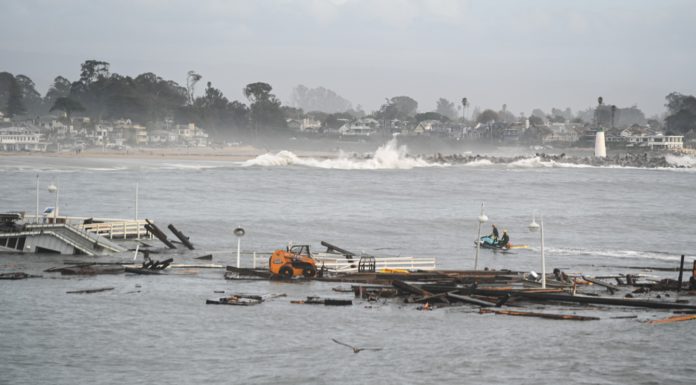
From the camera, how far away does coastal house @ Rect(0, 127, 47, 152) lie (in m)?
189

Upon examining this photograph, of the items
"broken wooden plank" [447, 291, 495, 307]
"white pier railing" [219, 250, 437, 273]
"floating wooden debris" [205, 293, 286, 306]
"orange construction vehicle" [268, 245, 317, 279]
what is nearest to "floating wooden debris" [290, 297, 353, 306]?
"floating wooden debris" [205, 293, 286, 306]

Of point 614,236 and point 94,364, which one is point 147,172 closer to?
point 614,236

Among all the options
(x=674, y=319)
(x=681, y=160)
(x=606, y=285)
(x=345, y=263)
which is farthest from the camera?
(x=681, y=160)

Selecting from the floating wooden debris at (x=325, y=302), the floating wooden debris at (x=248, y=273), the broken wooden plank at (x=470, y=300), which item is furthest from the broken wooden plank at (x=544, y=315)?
the floating wooden debris at (x=248, y=273)

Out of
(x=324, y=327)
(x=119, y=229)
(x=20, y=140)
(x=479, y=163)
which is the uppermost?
(x=20, y=140)

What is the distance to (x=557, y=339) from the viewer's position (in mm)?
27188

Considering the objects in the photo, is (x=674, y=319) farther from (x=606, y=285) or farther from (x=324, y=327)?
(x=324, y=327)

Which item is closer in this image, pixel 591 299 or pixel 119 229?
pixel 591 299

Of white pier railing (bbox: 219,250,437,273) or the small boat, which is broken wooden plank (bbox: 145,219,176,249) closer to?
white pier railing (bbox: 219,250,437,273)

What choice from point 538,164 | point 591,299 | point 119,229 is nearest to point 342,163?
point 538,164

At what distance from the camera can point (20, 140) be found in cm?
19175

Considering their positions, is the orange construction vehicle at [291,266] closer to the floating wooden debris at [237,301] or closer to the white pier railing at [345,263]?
the white pier railing at [345,263]

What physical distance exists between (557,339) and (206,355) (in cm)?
953

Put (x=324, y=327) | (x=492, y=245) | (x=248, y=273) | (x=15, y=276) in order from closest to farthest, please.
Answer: (x=324, y=327), (x=15, y=276), (x=248, y=273), (x=492, y=245)
